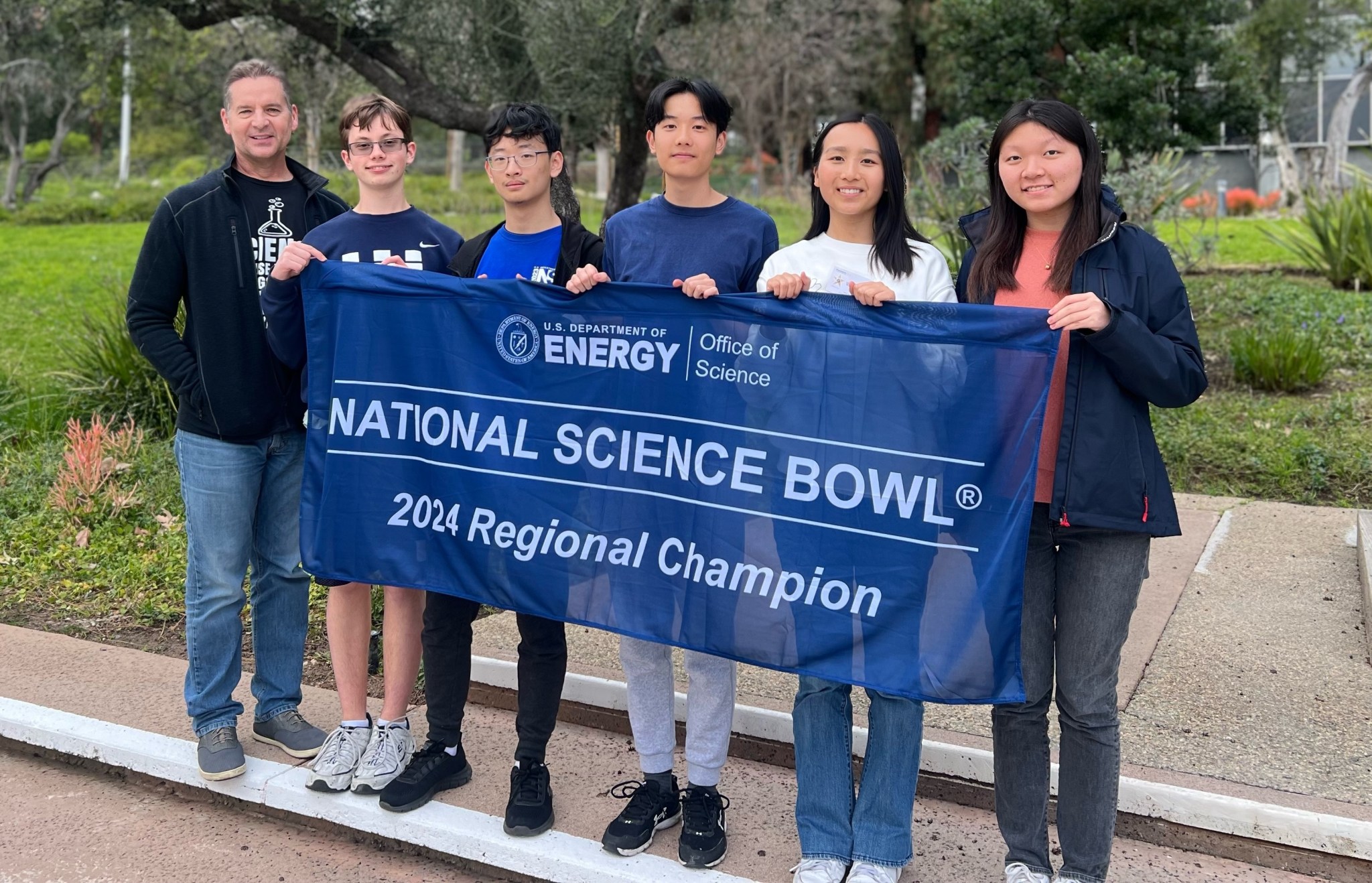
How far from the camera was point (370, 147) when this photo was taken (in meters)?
3.86

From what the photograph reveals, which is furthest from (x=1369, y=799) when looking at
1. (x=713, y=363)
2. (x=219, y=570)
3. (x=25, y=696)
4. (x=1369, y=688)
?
(x=25, y=696)

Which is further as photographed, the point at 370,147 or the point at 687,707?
the point at 370,147

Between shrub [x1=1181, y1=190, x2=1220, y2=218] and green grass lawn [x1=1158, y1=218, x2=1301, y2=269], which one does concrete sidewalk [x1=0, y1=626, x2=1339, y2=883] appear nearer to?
green grass lawn [x1=1158, y1=218, x2=1301, y2=269]

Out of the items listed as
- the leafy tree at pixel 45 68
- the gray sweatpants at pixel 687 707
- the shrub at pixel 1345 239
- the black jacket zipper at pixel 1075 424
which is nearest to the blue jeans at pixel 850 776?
the gray sweatpants at pixel 687 707

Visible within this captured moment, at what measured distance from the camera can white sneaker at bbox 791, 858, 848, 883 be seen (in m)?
3.38

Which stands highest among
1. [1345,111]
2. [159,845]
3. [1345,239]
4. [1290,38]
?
[1290,38]

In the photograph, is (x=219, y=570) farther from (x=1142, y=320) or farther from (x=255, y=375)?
(x=1142, y=320)

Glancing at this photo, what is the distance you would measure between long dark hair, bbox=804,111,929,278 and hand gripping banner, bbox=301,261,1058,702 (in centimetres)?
17

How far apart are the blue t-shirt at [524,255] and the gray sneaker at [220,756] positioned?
1.77 metres

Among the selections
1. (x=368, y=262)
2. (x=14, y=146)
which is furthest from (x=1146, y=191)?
(x=14, y=146)

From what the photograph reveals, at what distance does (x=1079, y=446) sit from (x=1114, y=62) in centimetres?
1674

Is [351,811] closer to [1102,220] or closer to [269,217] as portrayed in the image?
[269,217]

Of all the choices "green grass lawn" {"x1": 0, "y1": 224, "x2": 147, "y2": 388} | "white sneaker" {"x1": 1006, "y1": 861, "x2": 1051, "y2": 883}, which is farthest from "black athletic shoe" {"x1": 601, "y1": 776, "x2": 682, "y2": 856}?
"green grass lawn" {"x1": 0, "y1": 224, "x2": 147, "y2": 388}

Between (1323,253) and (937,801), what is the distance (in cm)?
1122
